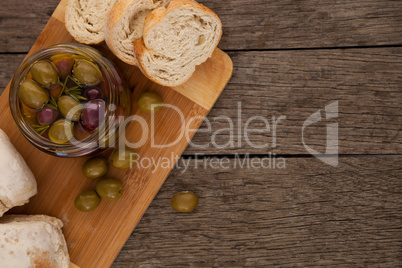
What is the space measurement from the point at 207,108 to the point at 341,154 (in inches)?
18.7

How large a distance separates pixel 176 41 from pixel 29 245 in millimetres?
685

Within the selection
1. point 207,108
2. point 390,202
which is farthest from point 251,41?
point 390,202

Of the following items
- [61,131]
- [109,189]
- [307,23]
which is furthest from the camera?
[307,23]

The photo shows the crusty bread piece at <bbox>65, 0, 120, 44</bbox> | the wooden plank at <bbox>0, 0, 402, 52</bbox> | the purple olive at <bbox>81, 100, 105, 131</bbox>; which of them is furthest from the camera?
the wooden plank at <bbox>0, 0, 402, 52</bbox>

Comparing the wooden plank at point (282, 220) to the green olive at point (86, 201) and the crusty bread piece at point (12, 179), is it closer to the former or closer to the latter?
the green olive at point (86, 201)

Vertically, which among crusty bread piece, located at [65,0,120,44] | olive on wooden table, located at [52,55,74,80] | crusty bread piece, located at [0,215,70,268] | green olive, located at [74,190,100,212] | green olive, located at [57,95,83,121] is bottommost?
crusty bread piece, located at [0,215,70,268]

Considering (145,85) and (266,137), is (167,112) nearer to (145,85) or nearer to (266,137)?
(145,85)

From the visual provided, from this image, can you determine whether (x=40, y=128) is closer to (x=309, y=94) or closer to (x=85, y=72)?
(x=85, y=72)

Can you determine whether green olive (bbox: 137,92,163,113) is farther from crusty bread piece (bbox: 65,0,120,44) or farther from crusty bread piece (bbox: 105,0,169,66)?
crusty bread piece (bbox: 65,0,120,44)

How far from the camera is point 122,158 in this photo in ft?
3.27

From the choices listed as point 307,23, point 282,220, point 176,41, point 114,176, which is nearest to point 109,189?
point 114,176

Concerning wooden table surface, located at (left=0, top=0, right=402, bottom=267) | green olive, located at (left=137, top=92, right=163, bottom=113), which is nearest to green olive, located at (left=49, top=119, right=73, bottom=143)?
green olive, located at (left=137, top=92, right=163, bottom=113)

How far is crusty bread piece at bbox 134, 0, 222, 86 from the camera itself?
897 millimetres

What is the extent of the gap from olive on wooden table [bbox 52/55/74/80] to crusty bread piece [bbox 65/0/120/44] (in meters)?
0.12
